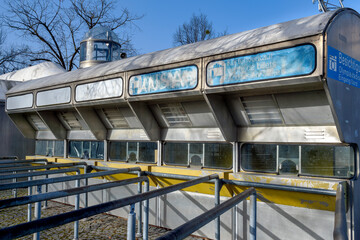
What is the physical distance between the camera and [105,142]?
238 inches

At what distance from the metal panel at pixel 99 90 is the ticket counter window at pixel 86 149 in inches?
48.4

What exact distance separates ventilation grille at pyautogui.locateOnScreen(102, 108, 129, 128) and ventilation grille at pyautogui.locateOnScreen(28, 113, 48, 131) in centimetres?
233

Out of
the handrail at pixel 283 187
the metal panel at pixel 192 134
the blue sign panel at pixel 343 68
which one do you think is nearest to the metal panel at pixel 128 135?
the metal panel at pixel 192 134

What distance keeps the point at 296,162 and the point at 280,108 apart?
700mm

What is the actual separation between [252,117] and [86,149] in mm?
3884

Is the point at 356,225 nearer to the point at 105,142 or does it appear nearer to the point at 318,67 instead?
the point at 318,67

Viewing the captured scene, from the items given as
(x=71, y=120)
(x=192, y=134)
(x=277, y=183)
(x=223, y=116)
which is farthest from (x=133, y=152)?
(x=277, y=183)

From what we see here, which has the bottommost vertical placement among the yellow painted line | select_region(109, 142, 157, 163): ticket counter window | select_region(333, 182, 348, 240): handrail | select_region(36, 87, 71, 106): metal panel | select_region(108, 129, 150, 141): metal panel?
the yellow painted line

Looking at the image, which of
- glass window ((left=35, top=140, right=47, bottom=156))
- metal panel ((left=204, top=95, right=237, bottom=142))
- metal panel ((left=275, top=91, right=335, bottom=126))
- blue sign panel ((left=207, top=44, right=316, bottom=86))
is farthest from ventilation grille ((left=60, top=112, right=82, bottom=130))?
metal panel ((left=275, top=91, right=335, bottom=126))

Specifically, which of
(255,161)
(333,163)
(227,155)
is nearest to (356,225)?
(333,163)

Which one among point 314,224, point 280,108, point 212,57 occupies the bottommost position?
point 314,224

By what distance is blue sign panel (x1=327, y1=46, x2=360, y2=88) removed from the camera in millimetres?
2982

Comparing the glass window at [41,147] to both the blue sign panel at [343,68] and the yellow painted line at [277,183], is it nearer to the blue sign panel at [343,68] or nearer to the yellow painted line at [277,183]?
the yellow painted line at [277,183]

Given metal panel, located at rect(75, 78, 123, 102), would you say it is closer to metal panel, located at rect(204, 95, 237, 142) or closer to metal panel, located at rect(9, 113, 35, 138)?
metal panel, located at rect(204, 95, 237, 142)
